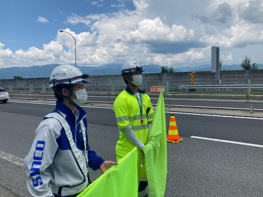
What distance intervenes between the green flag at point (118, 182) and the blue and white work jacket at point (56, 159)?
0.23m

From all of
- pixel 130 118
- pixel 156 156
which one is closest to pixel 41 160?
pixel 130 118

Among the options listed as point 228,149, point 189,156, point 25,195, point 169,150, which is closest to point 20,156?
point 25,195

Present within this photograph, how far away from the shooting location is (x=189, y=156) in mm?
5449

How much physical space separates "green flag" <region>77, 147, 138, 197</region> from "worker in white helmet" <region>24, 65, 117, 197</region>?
0.49 feet

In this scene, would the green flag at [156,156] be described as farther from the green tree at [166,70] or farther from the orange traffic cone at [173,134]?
the green tree at [166,70]

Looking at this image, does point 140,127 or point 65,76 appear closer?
point 65,76

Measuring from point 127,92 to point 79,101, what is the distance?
1.10 meters

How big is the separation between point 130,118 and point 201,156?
3244 millimetres

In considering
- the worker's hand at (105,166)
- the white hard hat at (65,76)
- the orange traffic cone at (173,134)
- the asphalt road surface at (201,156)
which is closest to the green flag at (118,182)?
the worker's hand at (105,166)

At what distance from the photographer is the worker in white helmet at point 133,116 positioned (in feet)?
9.20

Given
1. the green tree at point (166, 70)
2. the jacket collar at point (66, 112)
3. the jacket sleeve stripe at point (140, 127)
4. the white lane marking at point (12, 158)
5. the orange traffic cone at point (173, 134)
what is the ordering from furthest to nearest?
the green tree at point (166, 70), the orange traffic cone at point (173, 134), the white lane marking at point (12, 158), the jacket sleeve stripe at point (140, 127), the jacket collar at point (66, 112)

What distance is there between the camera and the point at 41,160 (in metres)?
1.61

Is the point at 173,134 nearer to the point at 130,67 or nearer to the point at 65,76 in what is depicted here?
the point at 130,67

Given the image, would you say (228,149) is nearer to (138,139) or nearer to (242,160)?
(242,160)
